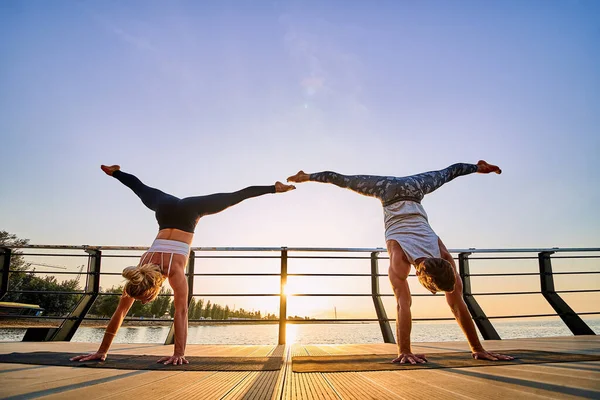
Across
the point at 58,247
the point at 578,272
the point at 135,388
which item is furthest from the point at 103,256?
the point at 578,272

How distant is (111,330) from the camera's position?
2.20 m

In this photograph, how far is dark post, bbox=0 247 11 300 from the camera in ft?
12.8

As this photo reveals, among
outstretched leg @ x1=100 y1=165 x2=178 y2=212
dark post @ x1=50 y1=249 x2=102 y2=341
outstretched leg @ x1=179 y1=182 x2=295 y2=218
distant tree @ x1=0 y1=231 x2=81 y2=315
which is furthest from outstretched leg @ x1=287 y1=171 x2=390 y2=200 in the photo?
distant tree @ x1=0 y1=231 x2=81 y2=315

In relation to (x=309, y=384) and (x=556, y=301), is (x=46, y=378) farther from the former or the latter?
(x=556, y=301)

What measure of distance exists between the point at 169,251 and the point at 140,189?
2.82 feet

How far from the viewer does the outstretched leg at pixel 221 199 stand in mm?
2684

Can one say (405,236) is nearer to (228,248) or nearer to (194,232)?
(194,232)

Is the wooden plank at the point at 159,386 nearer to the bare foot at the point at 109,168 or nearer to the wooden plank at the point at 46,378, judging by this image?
the wooden plank at the point at 46,378

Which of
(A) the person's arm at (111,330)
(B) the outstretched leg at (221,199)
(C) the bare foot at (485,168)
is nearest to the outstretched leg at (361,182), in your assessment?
(B) the outstretched leg at (221,199)

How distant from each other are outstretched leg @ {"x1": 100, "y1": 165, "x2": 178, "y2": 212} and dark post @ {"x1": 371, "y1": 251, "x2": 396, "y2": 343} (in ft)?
7.42

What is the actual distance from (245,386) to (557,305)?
4295 millimetres

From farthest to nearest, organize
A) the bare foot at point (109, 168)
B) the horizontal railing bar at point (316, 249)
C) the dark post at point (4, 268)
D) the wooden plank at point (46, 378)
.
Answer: the dark post at point (4, 268), the horizontal railing bar at point (316, 249), the bare foot at point (109, 168), the wooden plank at point (46, 378)

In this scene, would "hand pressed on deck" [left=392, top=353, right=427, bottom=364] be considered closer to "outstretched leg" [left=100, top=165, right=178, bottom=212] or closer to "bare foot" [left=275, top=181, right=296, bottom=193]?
"bare foot" [left=275, top=181, right=296, bottom=193]

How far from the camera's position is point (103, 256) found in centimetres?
398
